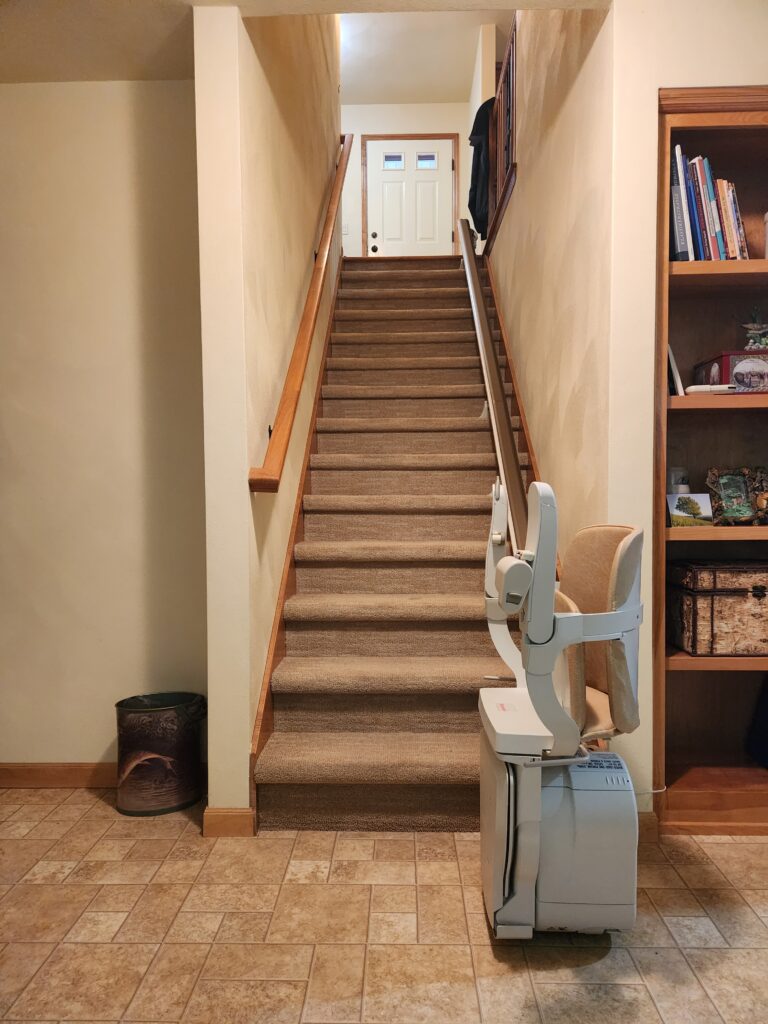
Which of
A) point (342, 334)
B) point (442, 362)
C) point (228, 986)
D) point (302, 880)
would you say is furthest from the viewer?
point (342, 334)

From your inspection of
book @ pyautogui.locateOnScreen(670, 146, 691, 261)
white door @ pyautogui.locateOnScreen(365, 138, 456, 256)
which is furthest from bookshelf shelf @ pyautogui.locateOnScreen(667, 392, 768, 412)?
white door @ pyautogui.locateOnScreen(365, 138, 456, 256)

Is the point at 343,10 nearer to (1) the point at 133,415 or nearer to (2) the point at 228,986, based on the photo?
(1) the point at 133,415

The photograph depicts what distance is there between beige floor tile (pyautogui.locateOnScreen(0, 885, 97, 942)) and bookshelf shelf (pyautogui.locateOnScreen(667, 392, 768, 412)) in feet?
7.22

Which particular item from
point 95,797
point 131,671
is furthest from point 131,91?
point 95,797

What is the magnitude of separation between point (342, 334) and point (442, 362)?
0.74 metres

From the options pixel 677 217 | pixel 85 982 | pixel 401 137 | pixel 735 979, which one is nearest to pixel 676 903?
pixel 735 979

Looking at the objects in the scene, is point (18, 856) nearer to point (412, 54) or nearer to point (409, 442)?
point (409, 442)

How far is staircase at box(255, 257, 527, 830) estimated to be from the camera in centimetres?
237

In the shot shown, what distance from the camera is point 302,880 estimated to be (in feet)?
6.78

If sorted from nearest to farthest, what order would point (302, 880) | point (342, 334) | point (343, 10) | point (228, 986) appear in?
point (228, 986) < point (302, 880) < point (343, 10) < point (342, 334)

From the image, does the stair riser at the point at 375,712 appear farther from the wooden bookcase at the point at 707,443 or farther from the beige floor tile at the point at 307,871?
the wooden bookcase at the point at 707,443

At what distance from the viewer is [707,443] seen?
263 centimetres

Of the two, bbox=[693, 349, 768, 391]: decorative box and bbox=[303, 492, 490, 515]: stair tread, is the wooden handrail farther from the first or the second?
bbox=[693, 349, 768, 391]: decorative box

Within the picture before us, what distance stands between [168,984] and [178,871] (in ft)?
1.64
